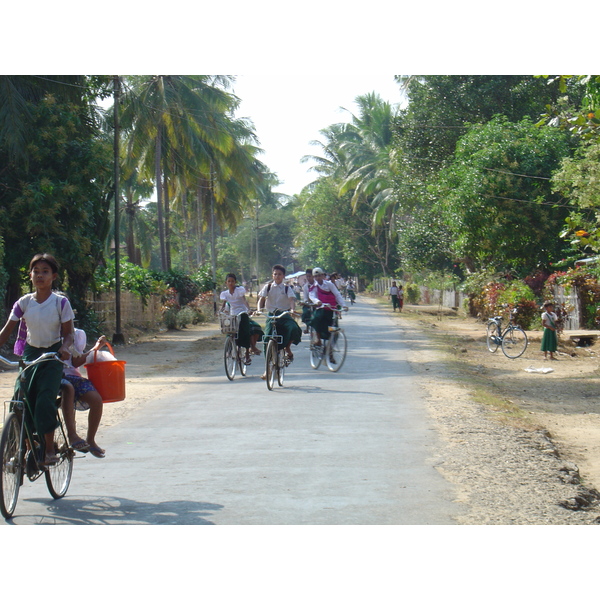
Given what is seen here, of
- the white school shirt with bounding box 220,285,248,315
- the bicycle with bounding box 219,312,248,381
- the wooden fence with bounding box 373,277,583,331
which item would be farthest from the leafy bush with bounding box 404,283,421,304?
the white school shirt with bounding box 220,285,248,315

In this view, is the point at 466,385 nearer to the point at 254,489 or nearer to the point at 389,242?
the point at 254,489

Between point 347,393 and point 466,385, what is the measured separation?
262 cm

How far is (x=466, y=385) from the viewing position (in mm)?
13680

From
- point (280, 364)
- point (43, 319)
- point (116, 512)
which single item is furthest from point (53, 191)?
point (116, 512)

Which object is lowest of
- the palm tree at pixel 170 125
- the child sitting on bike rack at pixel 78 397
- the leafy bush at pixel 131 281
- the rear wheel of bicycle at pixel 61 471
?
the rear wheel of bicycle at pixel 61 471

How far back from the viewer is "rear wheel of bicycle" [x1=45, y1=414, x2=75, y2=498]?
5.94 meters

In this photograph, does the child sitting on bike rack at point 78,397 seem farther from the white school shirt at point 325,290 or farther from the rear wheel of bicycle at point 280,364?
the white school shirt at point 325,290

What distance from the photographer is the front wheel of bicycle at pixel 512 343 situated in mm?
20234

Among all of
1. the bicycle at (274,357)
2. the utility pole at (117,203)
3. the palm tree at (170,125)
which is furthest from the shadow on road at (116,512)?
the palm tree at (170,125)

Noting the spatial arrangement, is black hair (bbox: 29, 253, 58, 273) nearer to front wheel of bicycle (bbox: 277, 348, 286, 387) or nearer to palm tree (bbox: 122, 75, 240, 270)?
front wheel of bicycle (bbox: 277, 348, 286, 387)

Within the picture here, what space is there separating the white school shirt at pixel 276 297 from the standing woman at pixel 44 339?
736 centimetres

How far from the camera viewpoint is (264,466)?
7121mm

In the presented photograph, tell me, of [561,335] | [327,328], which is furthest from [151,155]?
[327,328]

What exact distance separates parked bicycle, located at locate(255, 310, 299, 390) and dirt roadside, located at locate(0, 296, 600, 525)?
1862 millimetres
